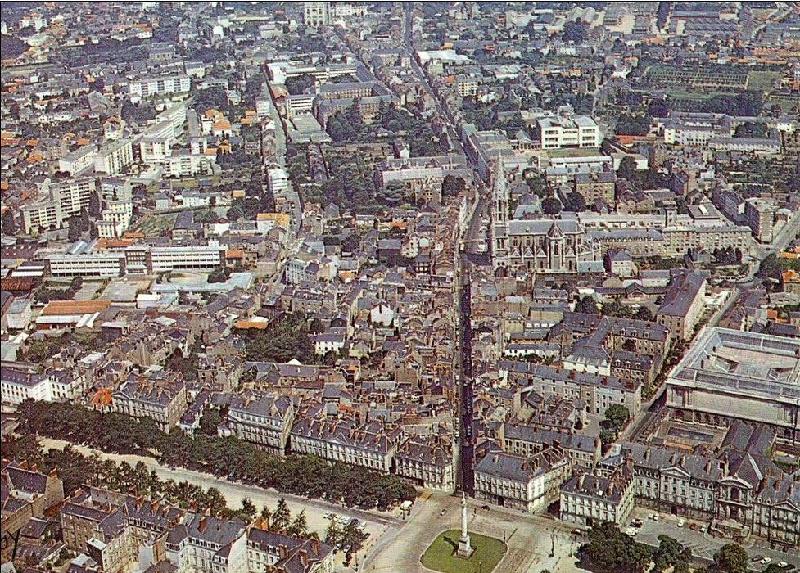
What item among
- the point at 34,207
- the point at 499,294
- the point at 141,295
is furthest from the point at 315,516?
the point at 34,207

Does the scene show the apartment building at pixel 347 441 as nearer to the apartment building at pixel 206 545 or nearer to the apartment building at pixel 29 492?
the apartment building at pixel 206 545

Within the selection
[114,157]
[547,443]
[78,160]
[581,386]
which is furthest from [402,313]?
[114,157]

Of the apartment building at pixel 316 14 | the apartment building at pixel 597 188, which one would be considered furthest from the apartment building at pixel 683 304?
the apartment building at pixel 316 14

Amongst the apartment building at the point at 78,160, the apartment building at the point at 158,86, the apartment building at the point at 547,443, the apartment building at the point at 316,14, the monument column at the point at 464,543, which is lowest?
the monument column at the point at 464,543

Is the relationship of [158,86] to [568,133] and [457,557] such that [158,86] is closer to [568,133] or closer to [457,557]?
[568,133]

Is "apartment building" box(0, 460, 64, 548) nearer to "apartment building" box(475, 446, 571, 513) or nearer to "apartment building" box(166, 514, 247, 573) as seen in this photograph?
"apartment building" box(166, 514, 247, 573)

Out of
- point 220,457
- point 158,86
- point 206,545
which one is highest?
point 158,86

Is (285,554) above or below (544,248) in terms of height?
below
